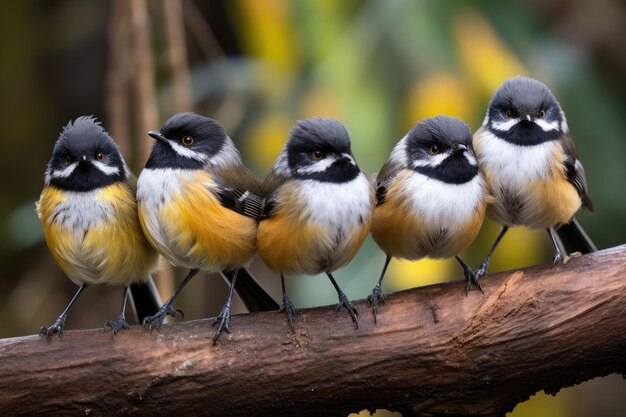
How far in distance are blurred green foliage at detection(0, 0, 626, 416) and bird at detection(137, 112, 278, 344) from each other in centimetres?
174

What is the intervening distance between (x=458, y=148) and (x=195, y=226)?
1176 millimetres

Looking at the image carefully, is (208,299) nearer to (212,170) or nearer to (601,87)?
(601,87)

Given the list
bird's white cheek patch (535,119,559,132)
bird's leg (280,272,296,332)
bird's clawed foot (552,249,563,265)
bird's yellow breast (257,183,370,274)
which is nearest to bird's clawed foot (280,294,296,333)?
bird's leg (280,272,296,332)

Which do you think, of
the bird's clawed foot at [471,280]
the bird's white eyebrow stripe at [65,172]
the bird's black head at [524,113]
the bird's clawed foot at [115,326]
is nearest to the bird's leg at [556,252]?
the bird's clawed foot at [471,280]

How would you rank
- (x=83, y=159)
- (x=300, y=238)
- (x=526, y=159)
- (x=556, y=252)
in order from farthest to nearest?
(x=556, y=252)
(x=526, y=159)
(x=83, y=159)
(x=300, y=238)

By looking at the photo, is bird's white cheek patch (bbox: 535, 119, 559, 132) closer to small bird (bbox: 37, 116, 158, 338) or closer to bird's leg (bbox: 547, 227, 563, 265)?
bird's leg (bbox: 547, 227, 563, 265)

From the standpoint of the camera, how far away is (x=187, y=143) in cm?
416

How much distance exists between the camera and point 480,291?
4.20 m

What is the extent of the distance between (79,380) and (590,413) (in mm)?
4837

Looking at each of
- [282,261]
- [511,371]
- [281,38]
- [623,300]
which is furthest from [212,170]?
[281,38]

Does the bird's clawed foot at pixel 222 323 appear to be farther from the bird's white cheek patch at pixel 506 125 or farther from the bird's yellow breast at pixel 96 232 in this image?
the bird's white cheek patch at pixel 506 125

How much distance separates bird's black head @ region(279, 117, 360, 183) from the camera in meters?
3.97

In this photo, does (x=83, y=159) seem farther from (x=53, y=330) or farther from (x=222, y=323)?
(x=222, y=323)

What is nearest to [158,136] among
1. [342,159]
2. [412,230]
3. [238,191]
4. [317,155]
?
[238,191]
